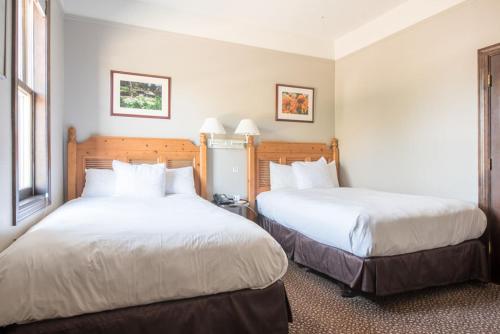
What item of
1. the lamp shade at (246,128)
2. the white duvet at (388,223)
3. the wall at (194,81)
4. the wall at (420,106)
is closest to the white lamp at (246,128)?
the lamp shade at (246,128)

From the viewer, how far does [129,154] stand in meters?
3.41

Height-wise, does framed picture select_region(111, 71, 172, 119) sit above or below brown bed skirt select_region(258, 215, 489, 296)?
above

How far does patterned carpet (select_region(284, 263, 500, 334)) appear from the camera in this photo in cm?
195

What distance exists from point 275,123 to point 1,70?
3.11 metres

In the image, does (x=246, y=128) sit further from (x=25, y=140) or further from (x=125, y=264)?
(x=125, y=264)

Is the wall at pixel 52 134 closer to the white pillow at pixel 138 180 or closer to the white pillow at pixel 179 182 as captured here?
the white pillow at pixel 138 180

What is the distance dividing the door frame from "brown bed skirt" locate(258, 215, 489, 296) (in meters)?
0.38

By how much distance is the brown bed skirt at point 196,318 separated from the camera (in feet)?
4.28

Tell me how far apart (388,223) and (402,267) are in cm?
35

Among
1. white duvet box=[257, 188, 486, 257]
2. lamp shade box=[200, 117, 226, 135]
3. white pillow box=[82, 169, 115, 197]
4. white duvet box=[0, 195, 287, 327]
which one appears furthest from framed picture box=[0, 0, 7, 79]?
white duvet box=[257, 188, 486, 257]

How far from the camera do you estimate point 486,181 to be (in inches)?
107

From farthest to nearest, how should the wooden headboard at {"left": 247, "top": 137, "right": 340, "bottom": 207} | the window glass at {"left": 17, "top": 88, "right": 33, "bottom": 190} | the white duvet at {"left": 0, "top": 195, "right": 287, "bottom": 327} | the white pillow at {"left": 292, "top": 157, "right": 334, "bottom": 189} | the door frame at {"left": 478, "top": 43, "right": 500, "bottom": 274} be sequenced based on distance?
1. the wooden headboard at {"left": 247, "top": 137, "right": 340, "bottom": 207}
2. the white pillow at {"left": 292, "top": 157, "right": 334, "bottom": 189}
3. the door frame at {"left": 478, "top": 43, "right": 500, "bottom": 274}
4. the window glass at {"left": 17, "top": 88, "right": 33, "bottom": 190}
5. the white duvet at {"left": 0, "top": 195, "right": 287, "bottom": 327}

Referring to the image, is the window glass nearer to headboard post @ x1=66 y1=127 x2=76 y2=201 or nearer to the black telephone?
headboard post @ x1=66 y1=127 x2=76 y2=201

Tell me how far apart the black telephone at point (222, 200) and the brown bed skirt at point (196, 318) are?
6.40ft
